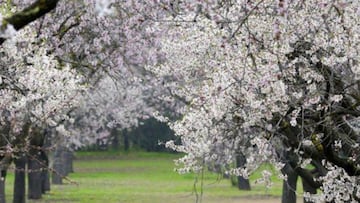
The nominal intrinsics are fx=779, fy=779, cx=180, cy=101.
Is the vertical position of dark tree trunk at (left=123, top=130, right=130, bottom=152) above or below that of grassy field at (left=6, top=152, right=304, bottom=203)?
above

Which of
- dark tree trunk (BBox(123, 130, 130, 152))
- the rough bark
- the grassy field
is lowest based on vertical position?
the grassy field

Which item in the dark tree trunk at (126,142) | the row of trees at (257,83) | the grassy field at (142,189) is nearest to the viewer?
the row of trees at (257,83)

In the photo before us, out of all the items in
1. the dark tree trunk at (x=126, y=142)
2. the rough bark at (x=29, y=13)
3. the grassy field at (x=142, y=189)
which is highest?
the dark tree trunk at (x=126, y=142)

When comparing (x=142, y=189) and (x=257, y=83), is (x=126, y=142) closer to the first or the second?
(x=142, y=189)

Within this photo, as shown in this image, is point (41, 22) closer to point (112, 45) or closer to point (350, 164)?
point (112, 45)

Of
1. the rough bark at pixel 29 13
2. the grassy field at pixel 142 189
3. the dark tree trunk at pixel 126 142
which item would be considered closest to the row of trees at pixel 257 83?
the rough bark at pixel 29 13

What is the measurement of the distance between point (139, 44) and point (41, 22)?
3112 mm

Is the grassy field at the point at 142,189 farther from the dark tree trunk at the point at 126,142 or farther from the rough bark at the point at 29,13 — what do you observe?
the dark tree trunk at the point at 126,142

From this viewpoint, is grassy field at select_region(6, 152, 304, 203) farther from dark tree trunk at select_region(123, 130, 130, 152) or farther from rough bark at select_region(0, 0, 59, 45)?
dark tree trunk at select_region(123, 130, 130, 152)

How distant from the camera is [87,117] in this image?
35.2 meters

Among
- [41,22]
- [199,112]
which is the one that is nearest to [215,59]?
[199,112]

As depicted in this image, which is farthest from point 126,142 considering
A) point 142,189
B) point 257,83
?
point 257,83

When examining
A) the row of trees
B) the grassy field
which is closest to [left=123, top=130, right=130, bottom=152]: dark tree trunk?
the grassy field

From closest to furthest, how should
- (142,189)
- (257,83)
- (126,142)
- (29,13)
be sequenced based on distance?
(29,13)
(257,83)
(142,189)
(126,142)
